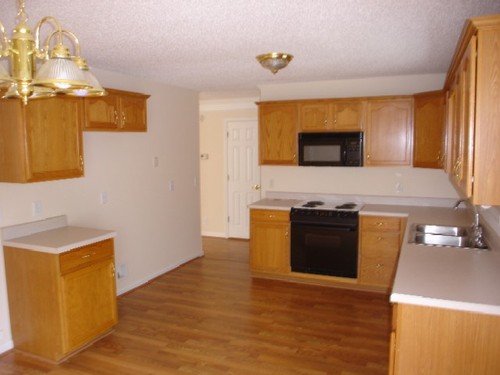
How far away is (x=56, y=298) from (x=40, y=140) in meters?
1.20

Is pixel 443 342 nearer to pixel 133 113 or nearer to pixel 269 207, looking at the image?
pixel 269 207

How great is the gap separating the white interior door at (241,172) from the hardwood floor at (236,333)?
2.12 metres

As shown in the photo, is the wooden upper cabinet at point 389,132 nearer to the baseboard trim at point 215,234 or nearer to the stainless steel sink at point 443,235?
the stainless steel sink at point 443,235

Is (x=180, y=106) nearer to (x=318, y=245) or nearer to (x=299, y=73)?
(x=299, y=73)

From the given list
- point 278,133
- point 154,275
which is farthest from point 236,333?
point 278,133

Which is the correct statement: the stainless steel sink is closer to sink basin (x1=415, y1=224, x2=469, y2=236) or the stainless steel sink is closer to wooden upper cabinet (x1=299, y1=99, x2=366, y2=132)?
sink basin (x1=415, y1=224, x2=469, y2=236)

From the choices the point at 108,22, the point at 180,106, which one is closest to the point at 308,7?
the point at 108,22

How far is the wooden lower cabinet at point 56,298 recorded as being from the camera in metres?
3.11

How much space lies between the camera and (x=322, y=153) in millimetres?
4840

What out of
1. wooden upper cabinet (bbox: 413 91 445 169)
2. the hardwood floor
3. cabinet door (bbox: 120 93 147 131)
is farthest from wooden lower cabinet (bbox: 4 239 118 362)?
wooden upper cabinet (bbox: 413 91 445 169)

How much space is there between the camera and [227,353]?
329cm

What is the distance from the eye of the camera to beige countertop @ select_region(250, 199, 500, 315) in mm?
2027

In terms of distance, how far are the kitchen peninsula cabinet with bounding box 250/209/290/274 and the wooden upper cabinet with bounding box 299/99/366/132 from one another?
1085 millimetres

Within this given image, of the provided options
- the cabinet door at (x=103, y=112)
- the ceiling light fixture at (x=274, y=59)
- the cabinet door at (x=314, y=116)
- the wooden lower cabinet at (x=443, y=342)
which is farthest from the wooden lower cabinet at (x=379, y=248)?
the cabinet door at (x=103, y=112)
